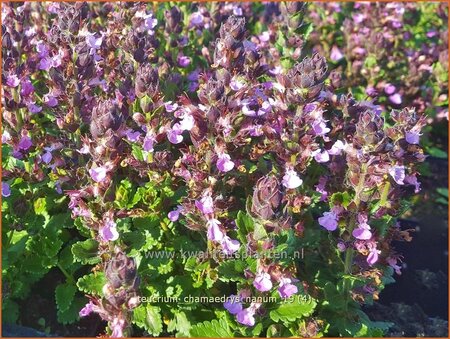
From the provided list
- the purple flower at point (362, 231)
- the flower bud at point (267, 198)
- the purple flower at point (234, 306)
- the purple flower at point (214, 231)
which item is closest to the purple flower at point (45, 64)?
the purple flower at point (214, 231)

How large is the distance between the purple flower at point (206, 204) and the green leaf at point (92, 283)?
0.69 metres

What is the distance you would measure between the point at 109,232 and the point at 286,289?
3.07 ft

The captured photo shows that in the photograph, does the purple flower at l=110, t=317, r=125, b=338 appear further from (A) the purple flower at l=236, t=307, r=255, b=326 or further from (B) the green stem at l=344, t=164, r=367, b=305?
(B) the green stem at l=344, t=164, r=367, b=305

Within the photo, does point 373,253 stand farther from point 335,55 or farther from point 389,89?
point 335,55

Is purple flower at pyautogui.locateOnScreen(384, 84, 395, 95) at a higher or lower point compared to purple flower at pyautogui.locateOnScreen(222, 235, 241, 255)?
higher

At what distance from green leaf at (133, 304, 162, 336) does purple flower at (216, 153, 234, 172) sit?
35.4 inches

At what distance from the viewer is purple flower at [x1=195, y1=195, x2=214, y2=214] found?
320 cm

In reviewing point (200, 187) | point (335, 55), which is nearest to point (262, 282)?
point (200, 187)

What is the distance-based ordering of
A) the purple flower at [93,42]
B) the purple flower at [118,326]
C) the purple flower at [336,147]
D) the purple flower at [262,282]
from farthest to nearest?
the purple flower at [93,42] → the purple flower at [336,147] → the purple flower at [262,282] → the purple flower at [118,326]

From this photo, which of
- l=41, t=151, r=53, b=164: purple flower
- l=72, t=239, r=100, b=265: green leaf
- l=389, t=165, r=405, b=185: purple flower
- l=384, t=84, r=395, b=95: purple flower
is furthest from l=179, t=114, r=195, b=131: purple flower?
l=384, t=84, r=395, b=95: purple flower

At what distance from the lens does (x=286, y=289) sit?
10.2ft

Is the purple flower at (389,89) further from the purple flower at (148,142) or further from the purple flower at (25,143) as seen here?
the purple flower at (25,143)

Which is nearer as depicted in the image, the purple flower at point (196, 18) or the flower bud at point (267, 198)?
the flower bud at point (267, 198)

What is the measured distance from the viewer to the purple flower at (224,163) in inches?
125
